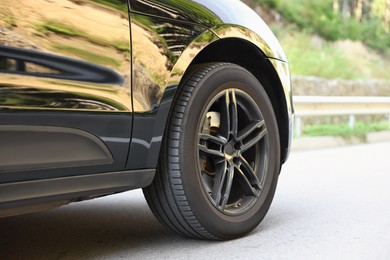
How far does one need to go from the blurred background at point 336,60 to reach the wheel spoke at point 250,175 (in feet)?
22.6

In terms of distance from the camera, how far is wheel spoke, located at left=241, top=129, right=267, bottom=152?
336 centimetres

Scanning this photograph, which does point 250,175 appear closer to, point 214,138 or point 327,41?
point 214,138

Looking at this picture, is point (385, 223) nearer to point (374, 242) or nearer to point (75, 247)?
point (374, 242)

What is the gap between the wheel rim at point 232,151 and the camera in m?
3.23

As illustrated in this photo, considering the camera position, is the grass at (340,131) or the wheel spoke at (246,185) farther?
the grass at (340,131)

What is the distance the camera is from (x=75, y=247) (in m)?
3.24

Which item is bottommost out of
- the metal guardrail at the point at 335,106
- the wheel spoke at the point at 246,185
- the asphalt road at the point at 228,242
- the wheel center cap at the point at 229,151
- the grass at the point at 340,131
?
the grass at the point at 340,131

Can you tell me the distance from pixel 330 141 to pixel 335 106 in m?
1.40

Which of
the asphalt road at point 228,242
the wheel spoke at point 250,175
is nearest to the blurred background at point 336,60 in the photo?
the asphalt road at point 228,242

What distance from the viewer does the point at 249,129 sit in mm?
3398

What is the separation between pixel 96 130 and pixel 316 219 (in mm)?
1825

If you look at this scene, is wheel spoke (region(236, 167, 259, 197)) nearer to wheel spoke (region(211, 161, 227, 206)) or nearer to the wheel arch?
wheel spoke (region(211, 161, 227, 206))

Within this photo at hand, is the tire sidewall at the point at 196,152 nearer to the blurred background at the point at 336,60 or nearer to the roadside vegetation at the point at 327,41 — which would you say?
the blurred background at the point at 336,60

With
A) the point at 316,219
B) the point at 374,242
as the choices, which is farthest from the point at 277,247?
the point at 316,219
